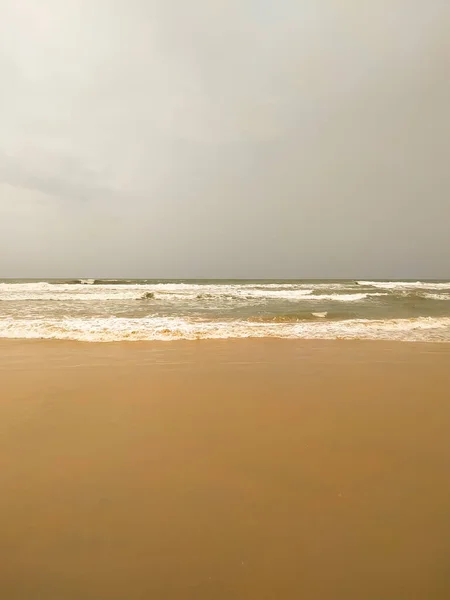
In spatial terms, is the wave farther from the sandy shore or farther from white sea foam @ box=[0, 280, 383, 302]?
white sea foam @ box=[0, 280, 383, 302]

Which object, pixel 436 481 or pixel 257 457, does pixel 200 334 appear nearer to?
pixel 257 457

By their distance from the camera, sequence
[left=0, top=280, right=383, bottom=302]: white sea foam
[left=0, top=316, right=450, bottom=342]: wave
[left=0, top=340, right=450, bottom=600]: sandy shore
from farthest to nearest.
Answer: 1. [left=0, top=280, right=383, bottom=302]: white sea foam
2. [left=0, top=316, right=450, bottom=342]: wave
3. [left=0, top=340, right=450, bottom=600]: sandy shore

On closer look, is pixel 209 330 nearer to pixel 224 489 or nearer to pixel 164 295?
pixel 224 489

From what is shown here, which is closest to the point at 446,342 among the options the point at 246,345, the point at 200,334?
the point at 246,345

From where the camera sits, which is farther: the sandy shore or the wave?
the wave

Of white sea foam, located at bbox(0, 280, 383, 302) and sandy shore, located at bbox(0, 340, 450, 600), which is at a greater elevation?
white sea foam, located at bbox(0, 280, 383, 302)

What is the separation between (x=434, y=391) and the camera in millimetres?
4031

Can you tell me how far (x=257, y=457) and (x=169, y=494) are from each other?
0.80 m

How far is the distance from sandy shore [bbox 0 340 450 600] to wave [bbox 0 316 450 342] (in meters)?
3.21

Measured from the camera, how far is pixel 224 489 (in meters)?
2.14

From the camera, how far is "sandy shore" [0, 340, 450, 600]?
Answer: 153 centimetres

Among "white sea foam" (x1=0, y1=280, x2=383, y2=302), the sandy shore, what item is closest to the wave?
the sandy shore

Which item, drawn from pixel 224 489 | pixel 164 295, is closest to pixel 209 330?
pixel 224 489

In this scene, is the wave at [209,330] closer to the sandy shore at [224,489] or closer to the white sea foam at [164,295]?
the sandy shore at [224,489]
